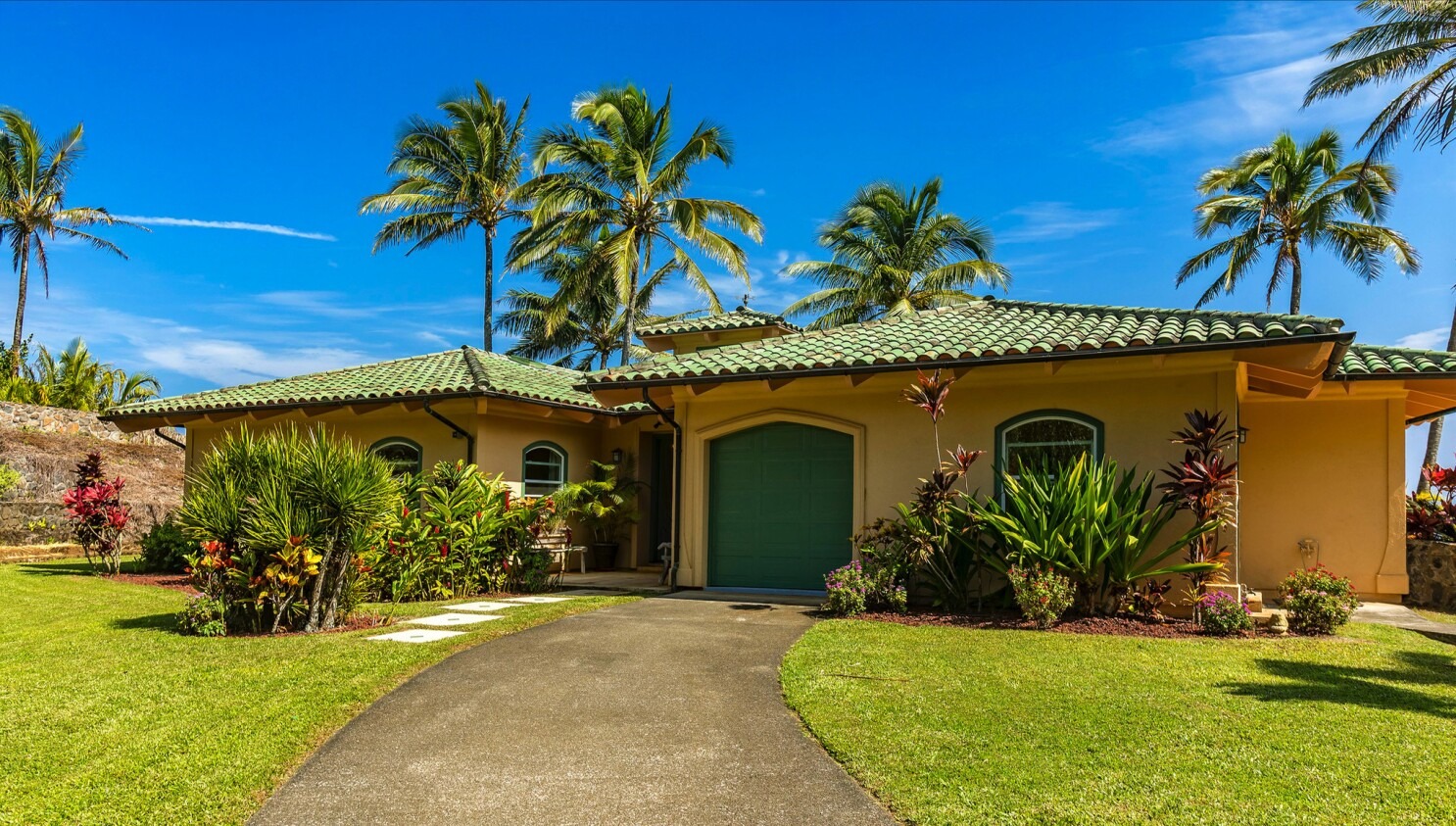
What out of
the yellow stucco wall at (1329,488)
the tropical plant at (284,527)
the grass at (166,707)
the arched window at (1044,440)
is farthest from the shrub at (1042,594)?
the tropical plant at (284,527)

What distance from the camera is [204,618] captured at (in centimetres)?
902

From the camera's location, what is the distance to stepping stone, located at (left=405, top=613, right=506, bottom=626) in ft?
31.3

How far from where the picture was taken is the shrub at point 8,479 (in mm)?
19406

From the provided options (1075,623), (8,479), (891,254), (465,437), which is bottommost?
(1075,623)

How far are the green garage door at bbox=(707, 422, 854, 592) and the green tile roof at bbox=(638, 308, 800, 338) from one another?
5.83 m

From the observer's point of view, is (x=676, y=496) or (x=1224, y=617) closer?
(x=1224, y=617)

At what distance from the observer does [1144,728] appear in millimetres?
5406

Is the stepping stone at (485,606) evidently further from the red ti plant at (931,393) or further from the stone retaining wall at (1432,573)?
the stone retaining wall at (1432,573)

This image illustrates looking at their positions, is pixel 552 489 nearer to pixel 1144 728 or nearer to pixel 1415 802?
pixel 1144 728

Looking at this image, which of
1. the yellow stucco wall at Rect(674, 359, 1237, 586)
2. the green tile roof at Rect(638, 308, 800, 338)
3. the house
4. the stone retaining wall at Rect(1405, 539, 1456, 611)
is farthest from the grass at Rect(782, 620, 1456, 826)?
the green tile roof at Rect(638, 308, 800, 338)

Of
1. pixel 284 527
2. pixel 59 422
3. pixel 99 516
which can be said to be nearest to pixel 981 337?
pixel 284 527

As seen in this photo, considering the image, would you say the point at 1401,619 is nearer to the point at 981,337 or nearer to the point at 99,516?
the point at 981,337

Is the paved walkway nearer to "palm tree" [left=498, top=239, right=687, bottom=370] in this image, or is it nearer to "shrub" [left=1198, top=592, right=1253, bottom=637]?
"shrub" [left=1198, top=592, right=1253, bottom=637]

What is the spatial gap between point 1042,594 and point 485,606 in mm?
6563
